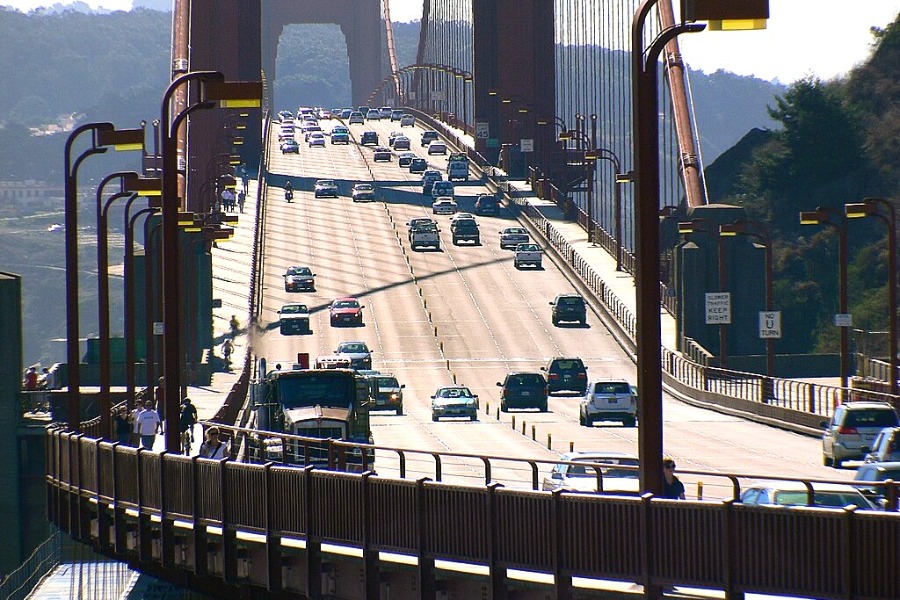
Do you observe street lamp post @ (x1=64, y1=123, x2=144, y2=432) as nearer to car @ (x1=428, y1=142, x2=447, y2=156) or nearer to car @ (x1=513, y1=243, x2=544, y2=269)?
car @ (x1=513, y1=243, x2=544, y2=269)

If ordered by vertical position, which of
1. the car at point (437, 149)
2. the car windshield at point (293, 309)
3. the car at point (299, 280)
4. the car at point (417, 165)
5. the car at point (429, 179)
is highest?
the car at point (437, 149)

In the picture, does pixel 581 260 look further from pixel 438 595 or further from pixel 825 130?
pixel 438 595

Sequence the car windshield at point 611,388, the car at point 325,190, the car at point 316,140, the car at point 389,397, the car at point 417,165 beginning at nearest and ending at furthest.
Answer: the car windshield at point 611,388, the car at point 389,397, the car at point 325,190, the car at point 417,165, the car at point 316,140

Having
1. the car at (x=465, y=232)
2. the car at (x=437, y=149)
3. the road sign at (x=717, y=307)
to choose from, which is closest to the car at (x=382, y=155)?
the car at (x=437, y=149)

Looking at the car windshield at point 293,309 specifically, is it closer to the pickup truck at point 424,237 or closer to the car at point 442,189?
the pickup truck at point 424,237

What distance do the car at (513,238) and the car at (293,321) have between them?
85.8ft

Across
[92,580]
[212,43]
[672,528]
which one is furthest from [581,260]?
[672,528]

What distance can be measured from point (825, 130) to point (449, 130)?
6093 cm

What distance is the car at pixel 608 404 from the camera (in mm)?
55938

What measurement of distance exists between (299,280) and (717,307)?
34.6 m

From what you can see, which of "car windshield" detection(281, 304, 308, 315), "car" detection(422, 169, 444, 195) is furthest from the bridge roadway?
"car windshield" detection(281, 304, 308, 315)

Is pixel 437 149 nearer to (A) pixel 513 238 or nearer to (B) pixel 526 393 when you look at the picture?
(A) pixel 513 238

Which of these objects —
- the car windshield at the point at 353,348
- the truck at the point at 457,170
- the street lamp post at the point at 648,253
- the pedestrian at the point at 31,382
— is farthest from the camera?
the truck at the point at 457,170

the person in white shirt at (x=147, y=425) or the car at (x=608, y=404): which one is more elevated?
the person in white shirt at (x=147, y=425)
